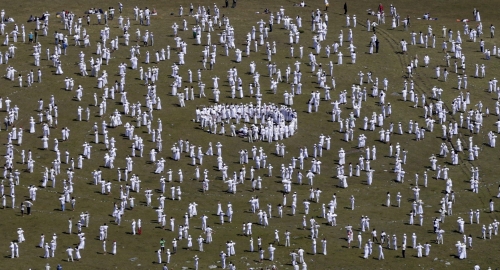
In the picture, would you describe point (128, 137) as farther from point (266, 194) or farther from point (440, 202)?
point (440, 202)

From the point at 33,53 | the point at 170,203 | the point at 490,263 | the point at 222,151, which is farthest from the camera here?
the point at 33,53

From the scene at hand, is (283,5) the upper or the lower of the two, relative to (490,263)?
upper

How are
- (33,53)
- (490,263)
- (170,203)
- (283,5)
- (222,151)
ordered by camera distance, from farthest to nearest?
(283,5) → (33,53) → (222,151) → (170,203) → (490,263)

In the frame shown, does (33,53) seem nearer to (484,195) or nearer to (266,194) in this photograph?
(266,194)

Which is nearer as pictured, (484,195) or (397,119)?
(484,195)

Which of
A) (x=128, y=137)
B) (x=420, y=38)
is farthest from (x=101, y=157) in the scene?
(x=420, y=38)

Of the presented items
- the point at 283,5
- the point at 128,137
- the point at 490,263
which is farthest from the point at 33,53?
the point at 490,263
